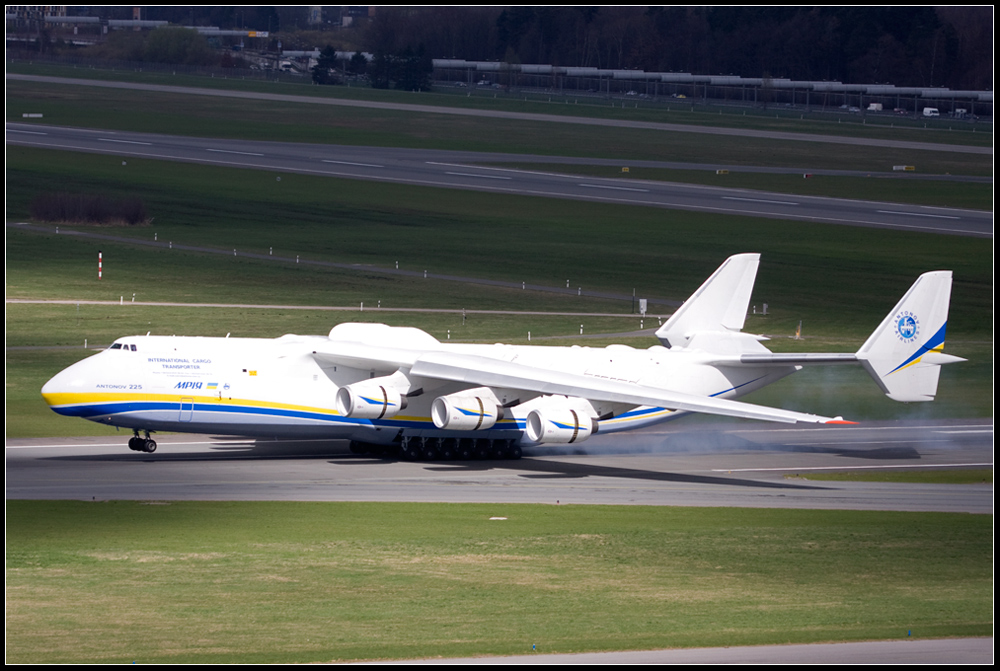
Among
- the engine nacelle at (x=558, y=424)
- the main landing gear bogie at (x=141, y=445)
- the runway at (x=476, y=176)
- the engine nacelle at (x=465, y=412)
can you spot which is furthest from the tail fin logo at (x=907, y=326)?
the runway at (x=476, y=176)

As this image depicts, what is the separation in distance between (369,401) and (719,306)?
12.7 meters

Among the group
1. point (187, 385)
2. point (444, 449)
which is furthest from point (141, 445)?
point (444, 449)

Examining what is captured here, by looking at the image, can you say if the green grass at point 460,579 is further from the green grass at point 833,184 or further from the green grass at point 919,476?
the green grass at point 833,184

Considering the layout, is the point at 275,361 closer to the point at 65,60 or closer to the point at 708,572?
the point at 708,572

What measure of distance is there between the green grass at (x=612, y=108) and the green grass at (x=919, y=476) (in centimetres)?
9692

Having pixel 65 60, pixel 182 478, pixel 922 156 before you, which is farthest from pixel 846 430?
pixel 65 60

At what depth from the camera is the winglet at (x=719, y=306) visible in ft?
143

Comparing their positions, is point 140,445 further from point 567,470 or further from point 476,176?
point 476,176

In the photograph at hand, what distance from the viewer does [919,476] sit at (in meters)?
38.7

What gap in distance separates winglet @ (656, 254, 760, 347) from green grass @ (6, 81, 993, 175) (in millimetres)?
76313

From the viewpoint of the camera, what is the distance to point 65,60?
186m

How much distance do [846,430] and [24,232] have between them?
Answer: 54.2 meters

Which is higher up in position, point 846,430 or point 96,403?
point 96,403

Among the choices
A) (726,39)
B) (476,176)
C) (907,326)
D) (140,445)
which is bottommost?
(140,445)
